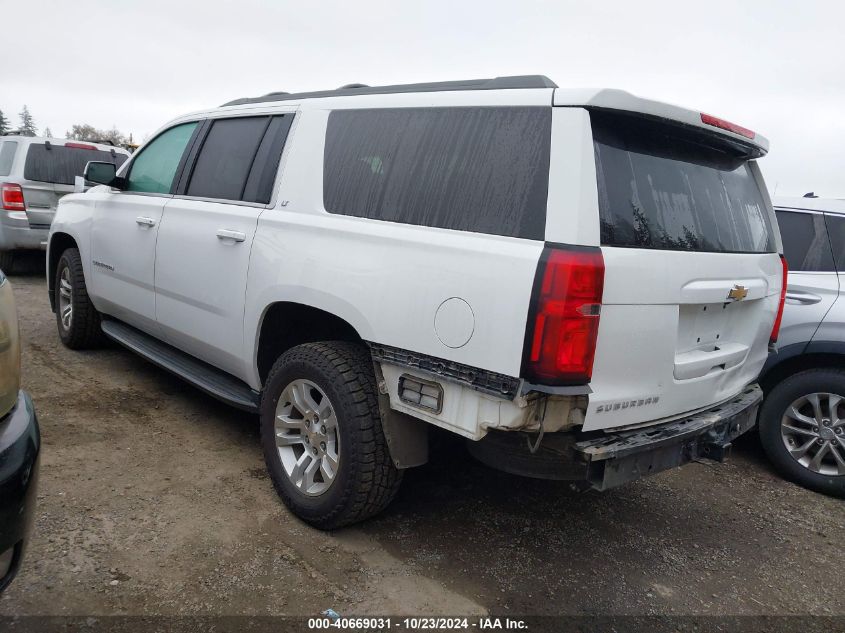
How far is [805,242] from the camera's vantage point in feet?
14.0

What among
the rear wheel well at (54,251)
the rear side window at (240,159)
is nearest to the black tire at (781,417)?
the rear side window at (240,159)

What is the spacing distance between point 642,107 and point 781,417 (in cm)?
271

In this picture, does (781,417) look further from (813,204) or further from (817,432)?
(813,204)

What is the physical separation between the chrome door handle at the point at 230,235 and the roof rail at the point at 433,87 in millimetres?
805

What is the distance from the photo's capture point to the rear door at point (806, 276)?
156 inches

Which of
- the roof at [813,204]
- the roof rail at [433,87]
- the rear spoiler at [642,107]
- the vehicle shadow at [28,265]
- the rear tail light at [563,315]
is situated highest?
the roof rail at [433,87]

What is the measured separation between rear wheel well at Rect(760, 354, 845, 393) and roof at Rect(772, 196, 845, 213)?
1.05 meters

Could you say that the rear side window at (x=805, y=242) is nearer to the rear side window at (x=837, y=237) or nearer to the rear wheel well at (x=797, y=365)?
the rear side window at (x=837, y=237)

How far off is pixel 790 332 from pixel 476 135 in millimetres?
2764

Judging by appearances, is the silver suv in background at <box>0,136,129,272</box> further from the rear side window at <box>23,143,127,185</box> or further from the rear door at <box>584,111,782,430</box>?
the rear door at <box>584,111,782,430</box>

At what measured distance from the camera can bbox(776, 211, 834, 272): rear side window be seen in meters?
4.15

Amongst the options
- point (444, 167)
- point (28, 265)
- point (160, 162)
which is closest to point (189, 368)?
point (160, 162)

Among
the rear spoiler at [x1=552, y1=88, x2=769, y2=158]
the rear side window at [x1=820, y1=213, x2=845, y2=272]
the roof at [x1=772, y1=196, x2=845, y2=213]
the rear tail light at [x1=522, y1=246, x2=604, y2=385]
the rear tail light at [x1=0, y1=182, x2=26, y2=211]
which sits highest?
the rear spoiler at [x1=552, y1=88, x2=769, y2=158]

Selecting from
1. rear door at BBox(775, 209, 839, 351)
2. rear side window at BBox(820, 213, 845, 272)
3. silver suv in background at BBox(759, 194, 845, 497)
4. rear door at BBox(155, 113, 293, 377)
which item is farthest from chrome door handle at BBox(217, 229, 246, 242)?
rear side window at BBox(820, 213, 845, 272)
